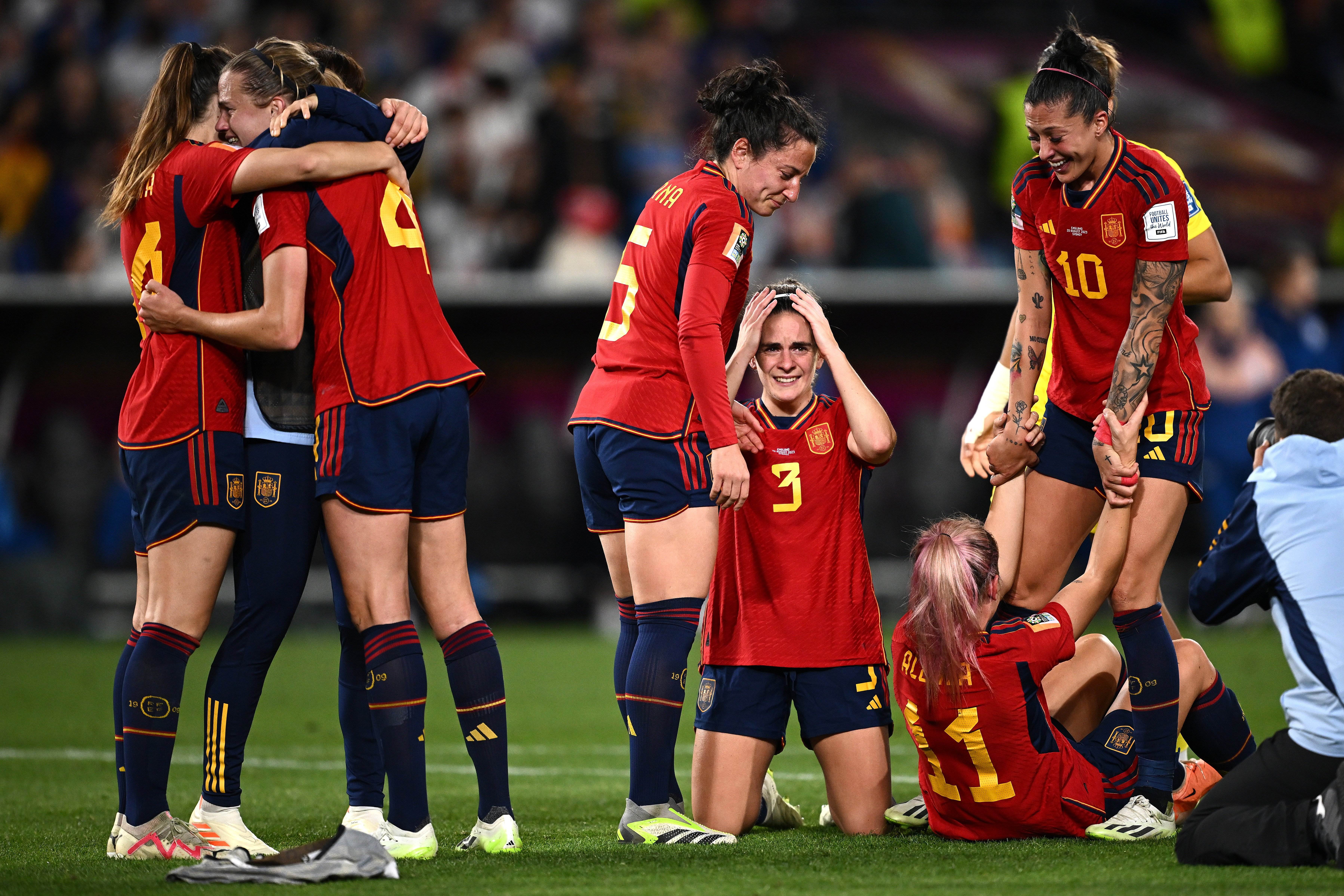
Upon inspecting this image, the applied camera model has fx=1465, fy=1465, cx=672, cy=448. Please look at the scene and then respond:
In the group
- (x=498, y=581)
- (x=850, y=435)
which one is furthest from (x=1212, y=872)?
(x=498, y=581)

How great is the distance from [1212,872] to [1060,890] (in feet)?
1.53

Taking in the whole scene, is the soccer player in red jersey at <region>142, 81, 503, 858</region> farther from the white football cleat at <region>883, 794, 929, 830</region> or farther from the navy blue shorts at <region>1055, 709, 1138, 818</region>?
the navy blue shorts at <region>1055, 709, 1138, 818</region>

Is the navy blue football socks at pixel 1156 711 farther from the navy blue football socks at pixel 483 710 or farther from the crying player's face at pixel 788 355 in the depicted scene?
the navy blue football socks at pixel 483 710

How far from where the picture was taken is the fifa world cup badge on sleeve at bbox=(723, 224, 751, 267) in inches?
167

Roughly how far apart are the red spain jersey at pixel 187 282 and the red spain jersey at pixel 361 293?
0.16m

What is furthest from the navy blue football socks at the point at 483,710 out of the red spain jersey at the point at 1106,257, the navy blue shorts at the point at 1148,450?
the red spain jersey at the point at 1106,257

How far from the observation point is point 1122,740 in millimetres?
4422

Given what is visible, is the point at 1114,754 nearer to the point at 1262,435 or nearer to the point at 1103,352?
the point at 1262,435

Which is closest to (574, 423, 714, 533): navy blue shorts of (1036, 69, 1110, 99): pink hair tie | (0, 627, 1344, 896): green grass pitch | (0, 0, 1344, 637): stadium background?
(0, 627, 1344, 896): green grass pitch

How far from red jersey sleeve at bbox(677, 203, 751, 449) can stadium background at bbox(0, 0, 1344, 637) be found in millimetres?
6852

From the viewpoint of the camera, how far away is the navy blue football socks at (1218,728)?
4.56 m

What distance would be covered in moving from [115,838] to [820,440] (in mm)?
2387

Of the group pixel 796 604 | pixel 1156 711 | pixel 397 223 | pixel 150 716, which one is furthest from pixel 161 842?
pixel 1156 711

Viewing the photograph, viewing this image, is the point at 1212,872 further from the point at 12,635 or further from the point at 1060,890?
the point at 12,635
